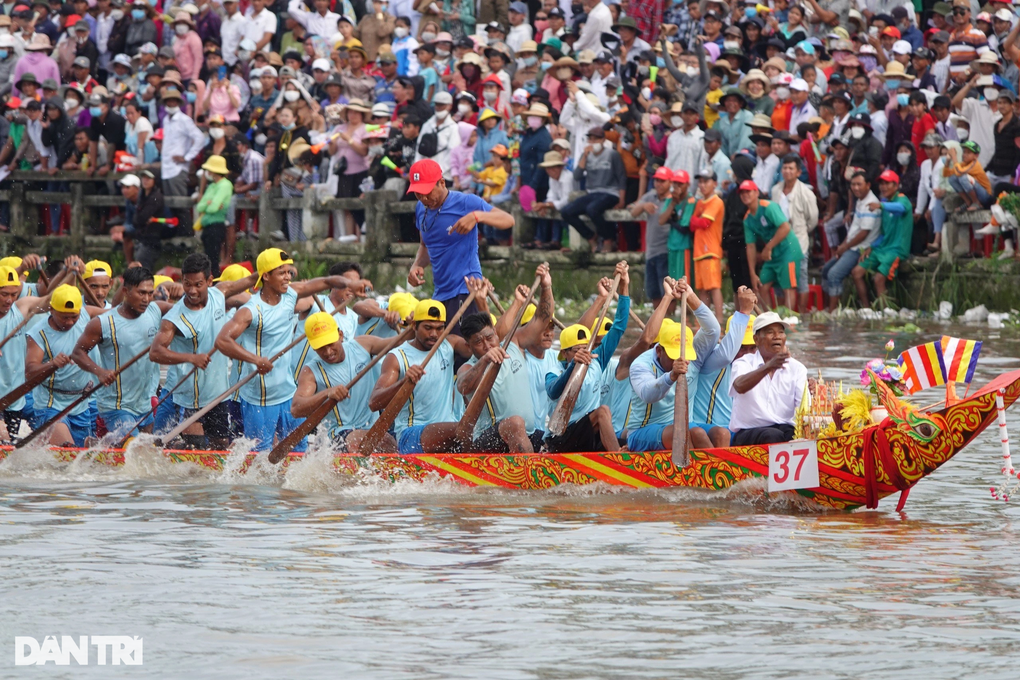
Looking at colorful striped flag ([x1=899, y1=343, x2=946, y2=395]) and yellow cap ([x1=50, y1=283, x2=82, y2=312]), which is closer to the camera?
colorful striped flag ([x1=899, y1=343, x2=946, y2=395])

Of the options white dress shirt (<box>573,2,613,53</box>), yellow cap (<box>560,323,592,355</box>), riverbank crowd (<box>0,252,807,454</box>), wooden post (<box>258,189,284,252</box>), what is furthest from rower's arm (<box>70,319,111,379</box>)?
wooden post (<box>258,189,284,252</box>)

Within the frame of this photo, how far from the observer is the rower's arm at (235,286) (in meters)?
12.2

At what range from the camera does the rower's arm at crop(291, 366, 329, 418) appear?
411 inches

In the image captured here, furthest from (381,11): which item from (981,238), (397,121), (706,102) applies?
(981,238)

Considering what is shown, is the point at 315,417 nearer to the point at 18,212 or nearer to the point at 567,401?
the point at 567,401

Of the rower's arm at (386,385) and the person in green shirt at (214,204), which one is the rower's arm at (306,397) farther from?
the person in green shirt at (214,204)

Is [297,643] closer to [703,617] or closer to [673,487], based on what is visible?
[703,617]

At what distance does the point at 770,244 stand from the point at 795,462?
791 centimetres

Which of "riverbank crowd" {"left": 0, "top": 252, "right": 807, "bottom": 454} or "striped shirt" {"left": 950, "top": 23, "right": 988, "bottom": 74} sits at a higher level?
"striped shirt" {"left": 950, "top": 23, "right": 988, "bottom": 74}

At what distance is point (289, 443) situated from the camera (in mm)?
10578

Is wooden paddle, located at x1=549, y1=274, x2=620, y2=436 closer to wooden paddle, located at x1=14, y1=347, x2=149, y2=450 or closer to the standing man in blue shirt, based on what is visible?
the standing man in blue shirt

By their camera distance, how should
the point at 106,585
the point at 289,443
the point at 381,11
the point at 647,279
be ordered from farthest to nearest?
the point at 381,11
the point at 647,279
the point at 289,443
the point at 106,585

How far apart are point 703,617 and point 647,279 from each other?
1107cm

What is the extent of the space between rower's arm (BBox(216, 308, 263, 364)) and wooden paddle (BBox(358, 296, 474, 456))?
4.07ft
